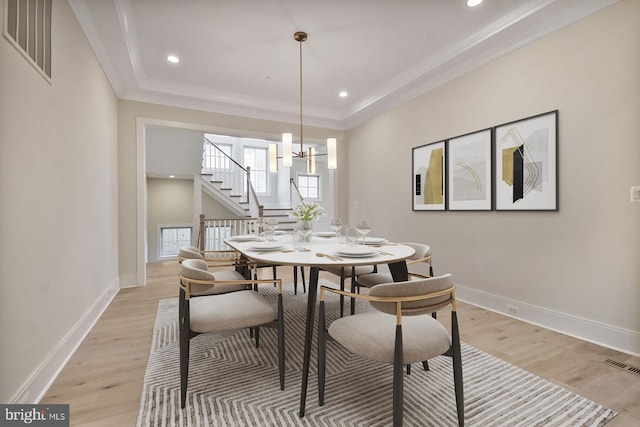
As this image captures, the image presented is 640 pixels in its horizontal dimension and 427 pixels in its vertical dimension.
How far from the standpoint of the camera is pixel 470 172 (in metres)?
3.10

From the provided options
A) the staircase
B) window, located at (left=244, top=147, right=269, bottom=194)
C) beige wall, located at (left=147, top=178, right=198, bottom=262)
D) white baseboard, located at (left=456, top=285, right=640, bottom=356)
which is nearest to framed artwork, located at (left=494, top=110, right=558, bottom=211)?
white baseboard, located at (left=456, top=285, right=640, bottom=356)

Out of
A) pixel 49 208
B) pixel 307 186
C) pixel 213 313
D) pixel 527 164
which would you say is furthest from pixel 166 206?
pixel 527 164

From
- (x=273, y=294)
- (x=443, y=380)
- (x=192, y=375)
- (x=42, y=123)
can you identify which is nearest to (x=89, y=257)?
(x=42, y=123)

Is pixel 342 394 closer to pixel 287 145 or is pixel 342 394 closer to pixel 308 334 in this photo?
pixel 308 334

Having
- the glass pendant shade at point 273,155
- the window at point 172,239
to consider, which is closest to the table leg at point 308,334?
the glass pendant shade at point 273,155

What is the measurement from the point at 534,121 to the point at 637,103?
637mm

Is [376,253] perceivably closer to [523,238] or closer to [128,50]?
[523,238]

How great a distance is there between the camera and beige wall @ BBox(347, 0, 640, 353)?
2.04 metres

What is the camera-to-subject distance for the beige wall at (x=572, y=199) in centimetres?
204

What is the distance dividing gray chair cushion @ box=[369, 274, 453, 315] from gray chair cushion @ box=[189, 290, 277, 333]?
67 centimetres

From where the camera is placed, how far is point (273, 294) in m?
3.57

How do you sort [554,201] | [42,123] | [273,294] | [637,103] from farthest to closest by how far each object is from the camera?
1. [273,294]
2. [554,201]
3. [637,103]
4. [42,123]

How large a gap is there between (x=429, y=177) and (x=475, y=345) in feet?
6.59

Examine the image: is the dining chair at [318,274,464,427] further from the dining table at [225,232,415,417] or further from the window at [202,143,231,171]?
the window at [202,143,231,171]
